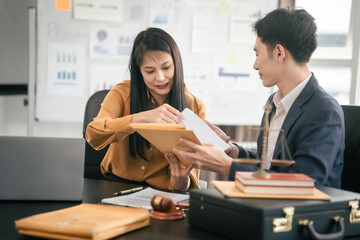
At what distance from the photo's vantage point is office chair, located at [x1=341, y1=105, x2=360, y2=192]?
158cm

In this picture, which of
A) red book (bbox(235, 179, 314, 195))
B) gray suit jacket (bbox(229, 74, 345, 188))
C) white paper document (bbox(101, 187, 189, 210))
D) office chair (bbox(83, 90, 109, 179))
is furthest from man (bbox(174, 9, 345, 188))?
office chair (bbox(83, 90, 109, 179))

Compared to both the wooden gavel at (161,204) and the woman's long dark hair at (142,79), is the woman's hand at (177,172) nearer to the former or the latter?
the woman's long dark hair at (142,79)

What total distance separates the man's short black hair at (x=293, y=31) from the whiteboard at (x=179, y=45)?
179 centimetres

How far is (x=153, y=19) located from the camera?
128 inches

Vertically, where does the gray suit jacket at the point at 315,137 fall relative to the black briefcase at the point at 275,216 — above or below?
above

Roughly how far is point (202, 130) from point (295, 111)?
324mm

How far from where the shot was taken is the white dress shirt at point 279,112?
1543mm

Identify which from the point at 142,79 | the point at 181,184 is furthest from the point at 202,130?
the point at 142,79

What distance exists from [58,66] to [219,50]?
1190mm

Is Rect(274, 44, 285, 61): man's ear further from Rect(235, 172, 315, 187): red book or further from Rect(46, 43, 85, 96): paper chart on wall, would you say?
Rect(46, 43, 85, 96): paper chart on wall

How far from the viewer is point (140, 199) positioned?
1.35m

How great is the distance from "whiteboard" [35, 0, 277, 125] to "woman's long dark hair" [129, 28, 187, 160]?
1.36 meters

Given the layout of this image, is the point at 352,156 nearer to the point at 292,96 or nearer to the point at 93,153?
the point at 292,96

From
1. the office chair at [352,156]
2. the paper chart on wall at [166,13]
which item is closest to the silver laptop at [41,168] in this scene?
the office chair at [352,156]
